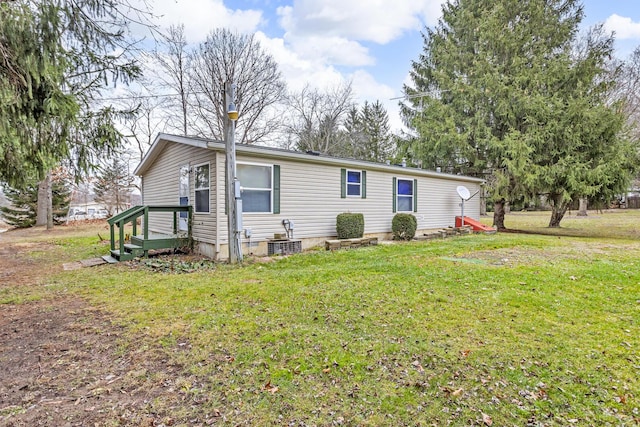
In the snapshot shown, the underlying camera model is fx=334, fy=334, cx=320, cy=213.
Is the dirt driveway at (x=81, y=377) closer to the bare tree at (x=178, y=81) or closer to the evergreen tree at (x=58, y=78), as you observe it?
the evergreen tree at (x=58, y=78)

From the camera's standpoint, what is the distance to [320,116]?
2655 cm

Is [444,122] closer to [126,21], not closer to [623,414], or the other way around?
[126,21]

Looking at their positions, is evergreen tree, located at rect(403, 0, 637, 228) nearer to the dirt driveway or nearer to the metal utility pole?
the metal utility pole

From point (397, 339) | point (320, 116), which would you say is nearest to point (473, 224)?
point (397, 339)

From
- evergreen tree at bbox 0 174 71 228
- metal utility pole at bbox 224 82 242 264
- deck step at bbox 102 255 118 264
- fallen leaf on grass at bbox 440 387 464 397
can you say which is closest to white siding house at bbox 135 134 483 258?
metal utility pole at bbox 224 82 242 264

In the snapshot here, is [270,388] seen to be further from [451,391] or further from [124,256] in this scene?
[124,256]

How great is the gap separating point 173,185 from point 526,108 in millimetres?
13219

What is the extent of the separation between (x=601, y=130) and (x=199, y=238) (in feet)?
47.0

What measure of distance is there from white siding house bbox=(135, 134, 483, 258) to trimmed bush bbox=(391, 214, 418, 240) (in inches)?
16.1

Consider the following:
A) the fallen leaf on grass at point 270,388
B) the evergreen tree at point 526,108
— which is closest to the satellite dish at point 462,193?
the evergreen tree at point 526,108

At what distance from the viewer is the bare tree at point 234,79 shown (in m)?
19.8

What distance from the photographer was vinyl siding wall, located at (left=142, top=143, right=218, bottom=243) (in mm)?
7629

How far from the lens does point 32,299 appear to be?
469cm

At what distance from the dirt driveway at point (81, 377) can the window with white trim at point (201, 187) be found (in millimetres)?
4168
